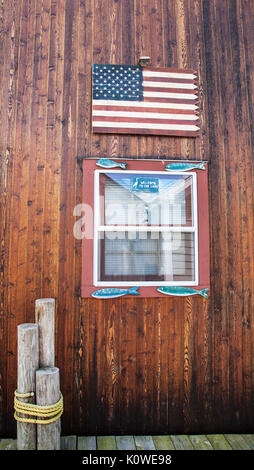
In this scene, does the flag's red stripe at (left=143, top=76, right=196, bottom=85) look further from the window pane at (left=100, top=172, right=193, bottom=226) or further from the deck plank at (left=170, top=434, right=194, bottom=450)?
the deck plank at (left=170, top=434, right=194, bottom=450)

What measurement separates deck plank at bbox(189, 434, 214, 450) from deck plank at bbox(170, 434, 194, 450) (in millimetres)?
34

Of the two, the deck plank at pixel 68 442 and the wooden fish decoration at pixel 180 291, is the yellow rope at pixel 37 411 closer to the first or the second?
the deck plank at pixel 68 442

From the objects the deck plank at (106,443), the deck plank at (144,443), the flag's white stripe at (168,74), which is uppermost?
the flag's white stripe at (168,74)

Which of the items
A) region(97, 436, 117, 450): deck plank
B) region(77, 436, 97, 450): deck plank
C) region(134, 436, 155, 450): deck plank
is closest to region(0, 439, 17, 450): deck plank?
region(77, 436, 97, 450): deck plank

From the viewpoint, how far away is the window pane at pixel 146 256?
2709mm

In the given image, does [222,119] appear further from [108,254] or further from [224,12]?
[108,254]

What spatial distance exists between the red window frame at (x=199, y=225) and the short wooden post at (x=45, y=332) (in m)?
0.68

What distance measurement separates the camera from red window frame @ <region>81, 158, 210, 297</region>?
2652mm

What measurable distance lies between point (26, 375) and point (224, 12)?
366cm

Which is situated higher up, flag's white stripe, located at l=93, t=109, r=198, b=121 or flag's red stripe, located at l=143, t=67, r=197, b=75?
flag's red stripe, located at l=143, t=67, r=197, b=75

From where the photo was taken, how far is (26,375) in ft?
6.01

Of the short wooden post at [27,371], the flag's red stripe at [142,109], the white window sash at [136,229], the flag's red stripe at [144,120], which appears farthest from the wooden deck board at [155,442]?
the flag's red stripe at [142,109]

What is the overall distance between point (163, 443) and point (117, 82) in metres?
3.19
